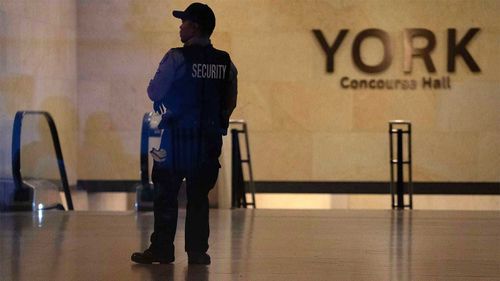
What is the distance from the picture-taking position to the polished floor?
6.53 m

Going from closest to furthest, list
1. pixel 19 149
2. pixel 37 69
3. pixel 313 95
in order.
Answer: pixel 19 149 → pixel 37 69 → pixel 313 95

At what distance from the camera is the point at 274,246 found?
7949mm

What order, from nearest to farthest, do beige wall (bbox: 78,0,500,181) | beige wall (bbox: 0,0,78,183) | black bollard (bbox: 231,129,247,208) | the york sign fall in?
beige wall (bbox: 0,0,78,183)
beige wall (bbox: 78,0,500,181)
black bollard (bbox: 231,129,247,208)
the york sign

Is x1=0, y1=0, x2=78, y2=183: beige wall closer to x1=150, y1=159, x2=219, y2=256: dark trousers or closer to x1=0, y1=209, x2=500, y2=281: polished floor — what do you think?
x1=0, y1=209, x2=500, y2=281: polished floor

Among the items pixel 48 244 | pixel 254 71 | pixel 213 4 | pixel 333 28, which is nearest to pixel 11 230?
pixel 48 244

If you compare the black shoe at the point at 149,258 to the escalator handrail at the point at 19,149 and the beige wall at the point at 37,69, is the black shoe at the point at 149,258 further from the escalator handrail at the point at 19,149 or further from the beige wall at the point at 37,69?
the beige wall at the point at 37,69

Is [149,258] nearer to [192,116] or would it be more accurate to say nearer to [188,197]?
[188,197]

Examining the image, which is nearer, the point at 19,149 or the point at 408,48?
the point at 19,149

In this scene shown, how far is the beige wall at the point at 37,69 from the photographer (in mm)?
11094

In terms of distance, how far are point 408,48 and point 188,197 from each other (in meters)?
6.15

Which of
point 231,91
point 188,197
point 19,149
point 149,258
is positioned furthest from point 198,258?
point 19,149

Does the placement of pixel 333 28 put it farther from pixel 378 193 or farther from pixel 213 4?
pixel 213 4

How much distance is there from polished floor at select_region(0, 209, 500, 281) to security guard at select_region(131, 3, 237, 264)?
1.29 ft

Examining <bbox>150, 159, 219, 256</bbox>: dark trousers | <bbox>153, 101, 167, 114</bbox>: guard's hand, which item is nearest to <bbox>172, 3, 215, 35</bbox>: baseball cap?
<bbox>153, 101, 167, 114</bbox>: guard's hand
